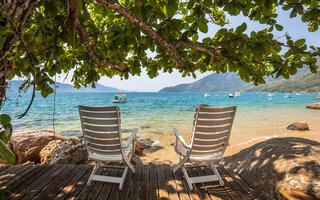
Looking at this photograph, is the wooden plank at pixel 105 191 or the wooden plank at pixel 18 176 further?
the wooden plank at pixel 18 176

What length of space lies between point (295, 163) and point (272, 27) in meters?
2.11

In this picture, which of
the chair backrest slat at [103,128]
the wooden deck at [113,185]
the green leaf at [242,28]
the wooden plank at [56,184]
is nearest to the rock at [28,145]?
the wooden deck at [113,185]

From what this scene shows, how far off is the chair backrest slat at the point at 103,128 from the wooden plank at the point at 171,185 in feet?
3.17

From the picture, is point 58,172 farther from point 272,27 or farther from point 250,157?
point 272,27

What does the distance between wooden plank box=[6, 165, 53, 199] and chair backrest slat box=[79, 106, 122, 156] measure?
121 cm

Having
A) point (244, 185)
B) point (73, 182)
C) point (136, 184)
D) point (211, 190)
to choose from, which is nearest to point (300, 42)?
point (244, 185)

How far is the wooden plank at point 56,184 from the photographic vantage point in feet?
7.27

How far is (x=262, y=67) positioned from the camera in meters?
3.13

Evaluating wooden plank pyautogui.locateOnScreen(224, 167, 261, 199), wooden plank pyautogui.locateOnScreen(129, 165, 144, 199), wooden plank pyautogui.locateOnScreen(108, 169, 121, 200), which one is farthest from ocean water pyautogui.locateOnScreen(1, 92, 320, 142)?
wooden plank pyautogui.locateOnScreen(224, 167, 261, 199)

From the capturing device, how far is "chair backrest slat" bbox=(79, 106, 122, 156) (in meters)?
2.36

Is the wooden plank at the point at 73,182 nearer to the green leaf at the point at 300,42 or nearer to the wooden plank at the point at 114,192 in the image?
the wooden plank at the point at 114,192

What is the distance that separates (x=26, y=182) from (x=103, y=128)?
5.46 ft

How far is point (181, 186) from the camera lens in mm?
2432

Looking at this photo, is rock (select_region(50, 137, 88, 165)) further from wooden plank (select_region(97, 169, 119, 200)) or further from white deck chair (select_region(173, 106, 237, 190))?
white deck chair (select_region(173, 106, 237, 190))
